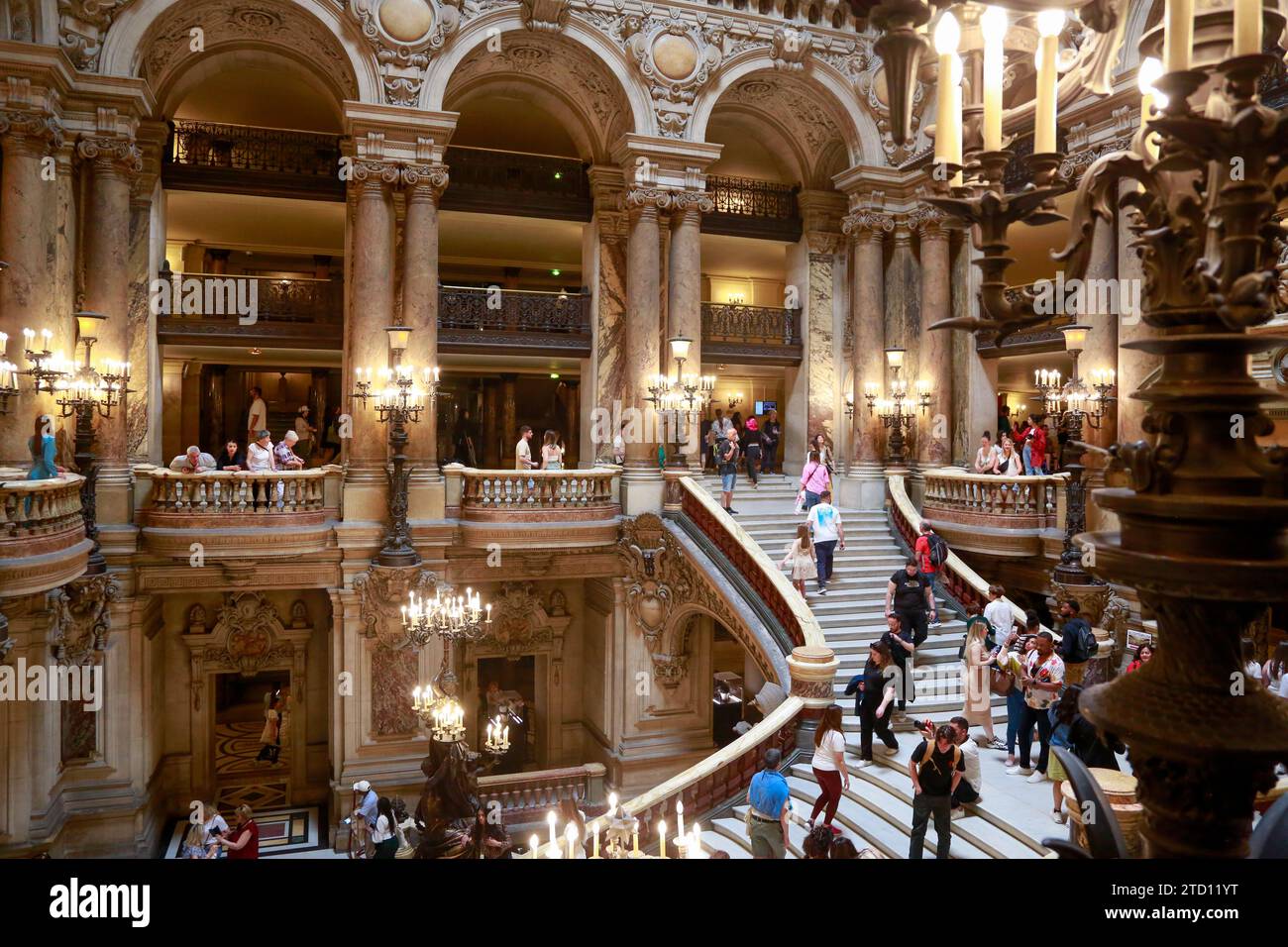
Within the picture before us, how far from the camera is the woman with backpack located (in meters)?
9.38

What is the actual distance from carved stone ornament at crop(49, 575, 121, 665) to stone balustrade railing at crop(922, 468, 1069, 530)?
45.7ft

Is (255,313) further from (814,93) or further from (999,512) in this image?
(999,512)

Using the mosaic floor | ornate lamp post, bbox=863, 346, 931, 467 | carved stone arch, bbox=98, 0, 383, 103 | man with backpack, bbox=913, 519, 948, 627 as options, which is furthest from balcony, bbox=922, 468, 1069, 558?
the mosaic floor

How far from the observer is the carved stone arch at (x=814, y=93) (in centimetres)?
1656

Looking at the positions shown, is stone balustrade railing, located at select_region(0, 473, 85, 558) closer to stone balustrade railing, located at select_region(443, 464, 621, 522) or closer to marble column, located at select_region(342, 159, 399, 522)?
marble column, located at select_region(342, 159, 399, 522)

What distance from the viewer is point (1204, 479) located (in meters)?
2.01

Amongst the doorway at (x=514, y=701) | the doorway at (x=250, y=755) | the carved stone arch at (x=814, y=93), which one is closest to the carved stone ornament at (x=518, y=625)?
the doorway at (x=514, y=701)

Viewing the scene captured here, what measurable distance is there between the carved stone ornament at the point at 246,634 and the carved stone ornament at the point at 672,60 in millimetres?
11669

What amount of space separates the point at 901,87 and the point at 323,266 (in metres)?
20.7

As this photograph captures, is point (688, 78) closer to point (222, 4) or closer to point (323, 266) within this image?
point (222, 4)

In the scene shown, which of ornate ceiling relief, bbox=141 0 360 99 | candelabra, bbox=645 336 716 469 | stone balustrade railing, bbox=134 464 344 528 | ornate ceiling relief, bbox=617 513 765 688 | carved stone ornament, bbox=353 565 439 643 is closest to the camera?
stone balustrade railing, bbox=134 464 344 528

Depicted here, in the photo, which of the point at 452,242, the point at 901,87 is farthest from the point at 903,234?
the point at 901,87

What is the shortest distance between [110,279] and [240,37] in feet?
16.1

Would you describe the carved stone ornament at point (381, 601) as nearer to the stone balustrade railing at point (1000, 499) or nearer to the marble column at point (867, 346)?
the marble column at point (867, 346)
